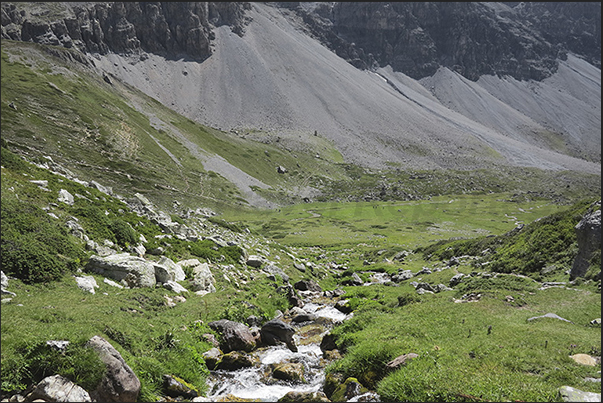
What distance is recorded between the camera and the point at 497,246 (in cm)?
4278

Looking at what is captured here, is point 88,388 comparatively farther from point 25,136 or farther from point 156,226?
point 25,136

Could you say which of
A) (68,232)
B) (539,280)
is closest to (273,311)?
(68,232)

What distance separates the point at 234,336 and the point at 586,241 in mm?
26183

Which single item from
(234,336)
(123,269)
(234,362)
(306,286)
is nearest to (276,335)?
(234,336)

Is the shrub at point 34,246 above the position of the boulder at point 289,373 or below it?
above

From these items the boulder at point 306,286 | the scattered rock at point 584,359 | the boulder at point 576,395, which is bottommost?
the boulder at point 306,286

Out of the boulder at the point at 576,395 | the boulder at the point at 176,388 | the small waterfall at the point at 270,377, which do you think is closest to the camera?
the boulder at the point at 576,395

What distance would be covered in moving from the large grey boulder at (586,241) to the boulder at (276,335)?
2227cm

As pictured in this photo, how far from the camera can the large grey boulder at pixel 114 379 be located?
12.1 metres

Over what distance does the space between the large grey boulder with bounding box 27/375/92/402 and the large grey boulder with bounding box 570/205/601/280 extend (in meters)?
31.3

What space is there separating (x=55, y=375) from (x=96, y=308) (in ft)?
19.4

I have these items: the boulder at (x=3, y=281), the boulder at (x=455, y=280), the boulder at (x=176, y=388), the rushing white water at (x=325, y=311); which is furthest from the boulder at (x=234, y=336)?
the boulder at (x=455, y=280)

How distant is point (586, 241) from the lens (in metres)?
24.8

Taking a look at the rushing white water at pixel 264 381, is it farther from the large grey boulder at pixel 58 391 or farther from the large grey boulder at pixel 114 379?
the large grey boulder at pixel 58 391
